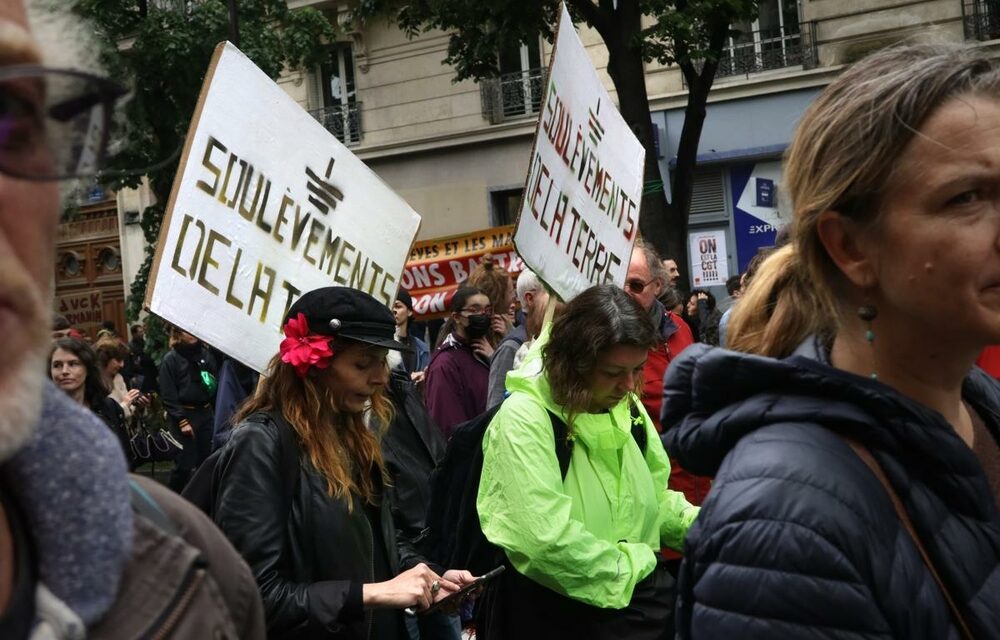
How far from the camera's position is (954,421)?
75.2 inches

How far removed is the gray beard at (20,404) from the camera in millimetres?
1067

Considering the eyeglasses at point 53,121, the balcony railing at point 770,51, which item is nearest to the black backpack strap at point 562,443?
the eyeglasses at point 53,121

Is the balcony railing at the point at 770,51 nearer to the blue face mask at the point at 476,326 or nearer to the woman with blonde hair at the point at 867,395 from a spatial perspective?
the blue face mask at the point at 476,326

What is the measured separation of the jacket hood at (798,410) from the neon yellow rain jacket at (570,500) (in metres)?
1.77

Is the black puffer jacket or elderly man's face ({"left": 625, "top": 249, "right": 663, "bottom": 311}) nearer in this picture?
the black puffer jacket

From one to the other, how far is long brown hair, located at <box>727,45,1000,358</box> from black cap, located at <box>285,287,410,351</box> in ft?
6.70

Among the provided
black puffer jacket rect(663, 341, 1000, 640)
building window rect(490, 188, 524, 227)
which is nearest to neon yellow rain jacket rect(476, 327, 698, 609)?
black puffer jacket rect(663, 341, 1000, 640)

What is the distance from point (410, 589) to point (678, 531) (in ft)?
3.53

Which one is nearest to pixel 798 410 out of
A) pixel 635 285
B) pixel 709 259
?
pixel 635 285

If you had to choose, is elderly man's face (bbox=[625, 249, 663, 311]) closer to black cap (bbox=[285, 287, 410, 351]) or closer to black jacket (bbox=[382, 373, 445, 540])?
black jacket (bbox=[382, 373, 445, 540])

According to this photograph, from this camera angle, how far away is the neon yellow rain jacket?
363 cm

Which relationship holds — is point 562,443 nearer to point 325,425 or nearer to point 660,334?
point 325,425

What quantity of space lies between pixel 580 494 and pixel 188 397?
7933 millimetres

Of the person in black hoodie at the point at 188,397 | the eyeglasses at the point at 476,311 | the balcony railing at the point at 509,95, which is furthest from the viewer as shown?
the balcony railing at the point at 509,95
